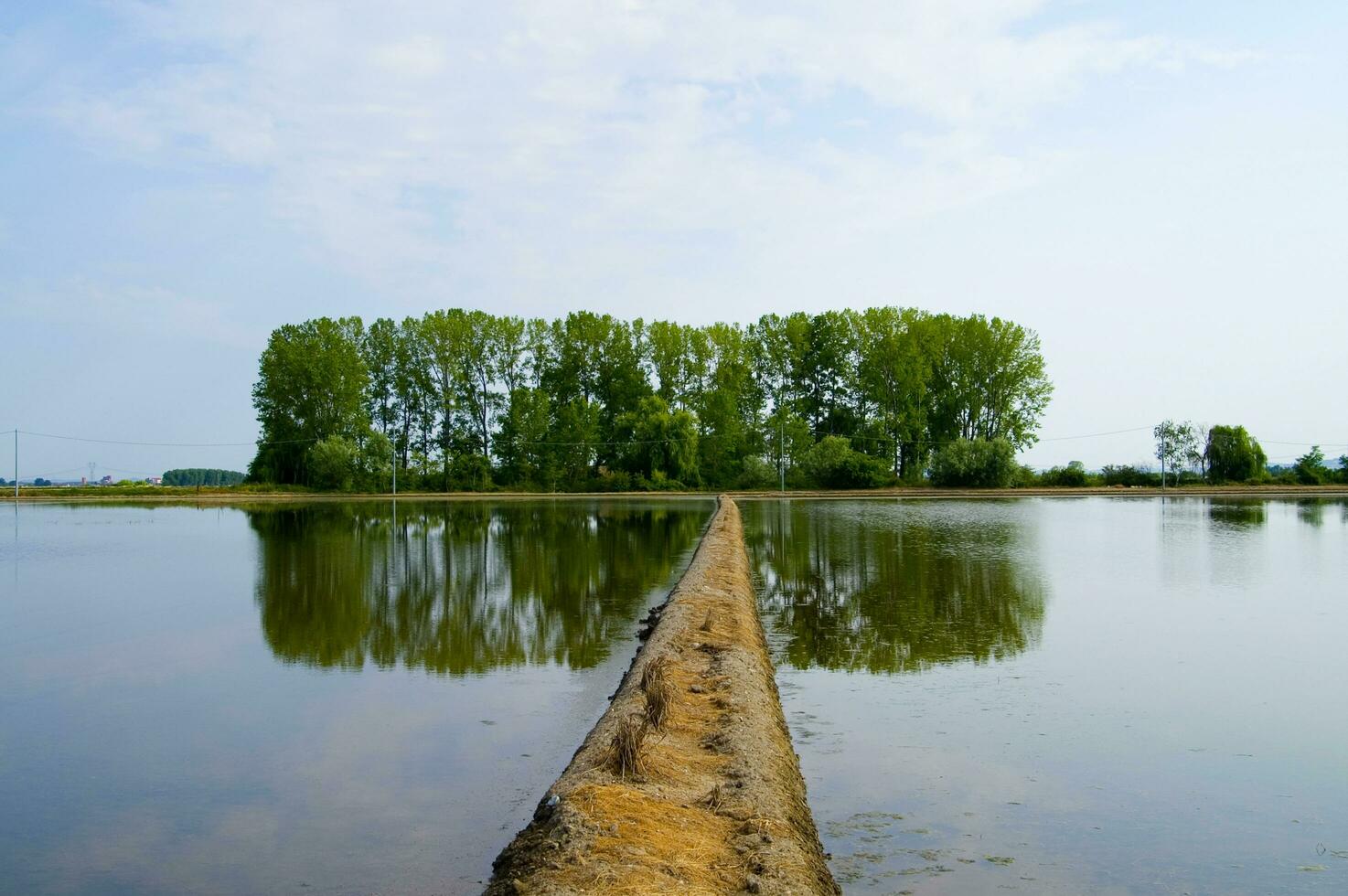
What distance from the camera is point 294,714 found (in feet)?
26.9

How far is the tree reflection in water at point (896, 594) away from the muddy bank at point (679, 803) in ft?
8.68

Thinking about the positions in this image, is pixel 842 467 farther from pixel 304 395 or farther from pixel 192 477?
pixel 192 477

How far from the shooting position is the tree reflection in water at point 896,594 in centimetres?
1069

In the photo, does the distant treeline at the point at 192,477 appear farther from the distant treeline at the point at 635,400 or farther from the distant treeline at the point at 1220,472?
the distant treeline at the point at 1220,472

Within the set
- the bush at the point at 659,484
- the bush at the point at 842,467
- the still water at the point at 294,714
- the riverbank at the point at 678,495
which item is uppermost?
the bush at the point at 842,467

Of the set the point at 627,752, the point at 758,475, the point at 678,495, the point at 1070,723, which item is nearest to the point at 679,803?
the point at 627,752

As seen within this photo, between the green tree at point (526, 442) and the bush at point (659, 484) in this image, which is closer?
the bush at point (659, 484)

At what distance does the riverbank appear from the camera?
5703 cm

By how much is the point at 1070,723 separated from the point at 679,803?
3.96 metres

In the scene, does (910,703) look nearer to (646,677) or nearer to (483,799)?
(646,677)

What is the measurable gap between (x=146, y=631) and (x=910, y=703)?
945cm

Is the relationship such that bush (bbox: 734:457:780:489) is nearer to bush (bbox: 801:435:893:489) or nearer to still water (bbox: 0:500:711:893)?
bush (bbox: 801:435:893:489)

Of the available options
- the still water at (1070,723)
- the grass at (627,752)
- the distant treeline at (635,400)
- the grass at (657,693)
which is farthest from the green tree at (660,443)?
the grass at (627,752)

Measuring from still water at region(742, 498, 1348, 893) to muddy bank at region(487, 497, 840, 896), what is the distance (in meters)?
0.42
